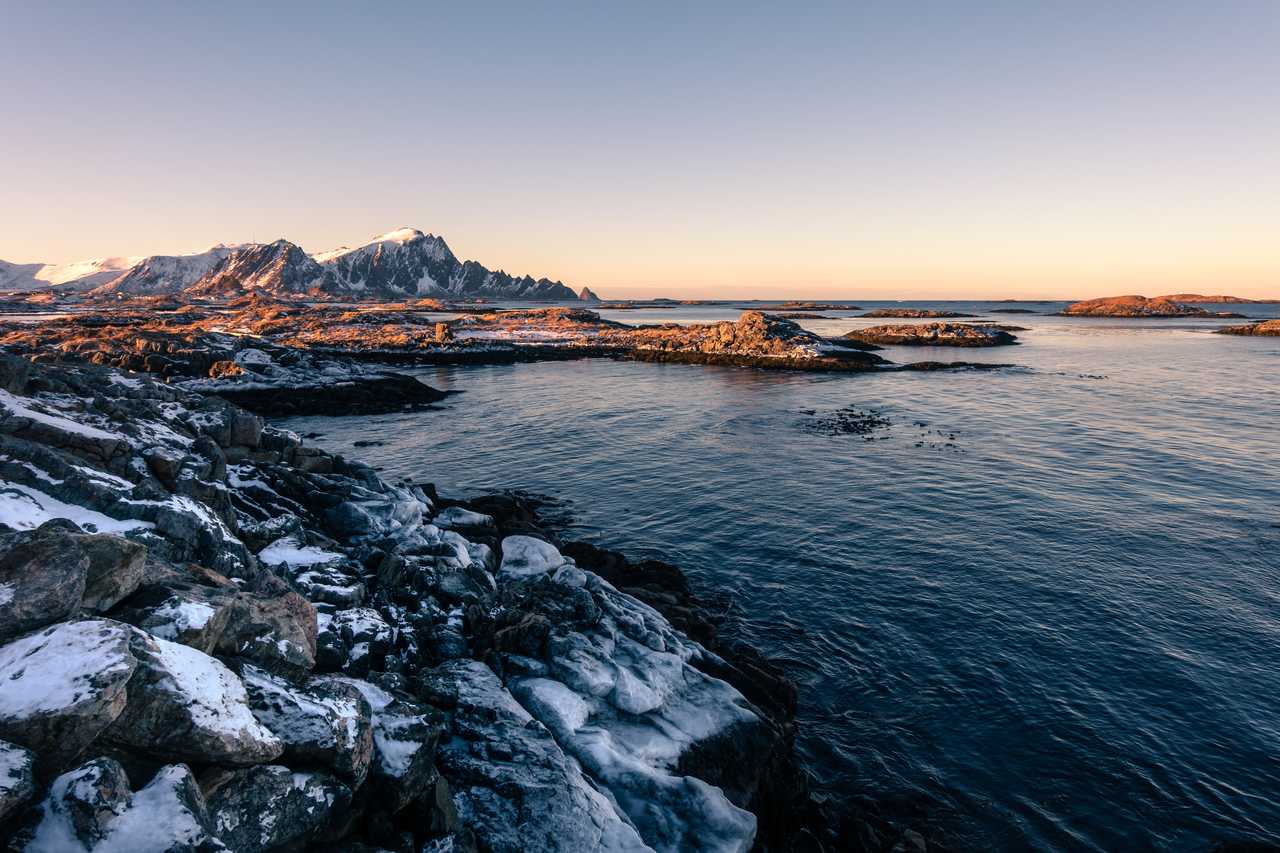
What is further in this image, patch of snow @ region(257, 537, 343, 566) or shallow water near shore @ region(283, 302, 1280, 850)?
patch of snow @ region(257, 537, 343, 566)

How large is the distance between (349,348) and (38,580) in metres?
97.0

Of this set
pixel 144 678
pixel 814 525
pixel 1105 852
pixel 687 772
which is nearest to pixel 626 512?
pixel 814 525

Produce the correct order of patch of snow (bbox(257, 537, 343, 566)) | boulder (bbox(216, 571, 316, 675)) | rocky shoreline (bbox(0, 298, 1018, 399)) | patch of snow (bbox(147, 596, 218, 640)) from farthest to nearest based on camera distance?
rocky shoreline (bbox(0, 298, 1018, 399)), patch of snow (bbox(257, 537, 343, 566)), boulder (bbox(216, 571, 316, 675)), patch of snow (bbox(147, 596, 218, 640))

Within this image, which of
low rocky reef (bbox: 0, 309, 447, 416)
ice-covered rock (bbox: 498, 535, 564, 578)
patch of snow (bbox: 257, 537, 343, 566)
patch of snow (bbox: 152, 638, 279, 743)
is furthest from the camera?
low rocky reef (bbox: 0, 309, 447, 416)

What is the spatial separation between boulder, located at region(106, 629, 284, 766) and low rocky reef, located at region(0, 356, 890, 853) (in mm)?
24

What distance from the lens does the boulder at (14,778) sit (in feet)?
16.6

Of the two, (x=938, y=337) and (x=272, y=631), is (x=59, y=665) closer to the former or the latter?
(x=272, y=631)

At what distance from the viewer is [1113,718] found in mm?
14234

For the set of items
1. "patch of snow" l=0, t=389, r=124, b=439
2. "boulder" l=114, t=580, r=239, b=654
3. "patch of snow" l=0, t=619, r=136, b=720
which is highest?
"patch of snow" l=0, t=389, r=124, b=439

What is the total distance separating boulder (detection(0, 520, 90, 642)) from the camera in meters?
6.41

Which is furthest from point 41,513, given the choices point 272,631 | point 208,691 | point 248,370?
point 248,370

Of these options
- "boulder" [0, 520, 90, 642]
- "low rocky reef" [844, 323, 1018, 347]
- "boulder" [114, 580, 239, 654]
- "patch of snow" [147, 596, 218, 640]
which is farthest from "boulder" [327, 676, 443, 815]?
"low rocky reef" [844, 323, 1018, 347]

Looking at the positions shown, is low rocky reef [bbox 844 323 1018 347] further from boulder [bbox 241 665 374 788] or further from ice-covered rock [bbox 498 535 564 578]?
boulder [bbox 241 665 374 788]

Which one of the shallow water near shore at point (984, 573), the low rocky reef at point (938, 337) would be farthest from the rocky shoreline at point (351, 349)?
the low rocky reef at point (938, 337)
